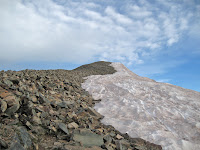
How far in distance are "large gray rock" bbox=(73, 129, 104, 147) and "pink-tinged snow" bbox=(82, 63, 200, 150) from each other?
1.99 m

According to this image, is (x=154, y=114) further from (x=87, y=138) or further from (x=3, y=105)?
(x=3, y=105)

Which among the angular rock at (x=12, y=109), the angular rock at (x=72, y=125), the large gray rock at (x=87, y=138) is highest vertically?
the angular rock at (x=12, y=109)

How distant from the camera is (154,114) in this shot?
25.9ft

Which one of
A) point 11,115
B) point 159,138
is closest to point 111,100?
point 159,138

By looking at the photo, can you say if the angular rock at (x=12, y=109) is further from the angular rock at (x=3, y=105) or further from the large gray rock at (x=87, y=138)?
the large gray rock at (x=87, y=138)

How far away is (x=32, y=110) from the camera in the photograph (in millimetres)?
4574

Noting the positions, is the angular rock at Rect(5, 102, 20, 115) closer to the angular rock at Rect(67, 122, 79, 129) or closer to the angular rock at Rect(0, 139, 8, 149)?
the angular rock at Rect(0, 139, 8, 149)

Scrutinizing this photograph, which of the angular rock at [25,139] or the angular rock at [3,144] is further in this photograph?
the angular rock at [25,139]

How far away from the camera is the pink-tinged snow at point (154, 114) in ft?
19.2

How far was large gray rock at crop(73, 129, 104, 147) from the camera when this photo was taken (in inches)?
163

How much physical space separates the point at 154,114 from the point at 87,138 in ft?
16.5

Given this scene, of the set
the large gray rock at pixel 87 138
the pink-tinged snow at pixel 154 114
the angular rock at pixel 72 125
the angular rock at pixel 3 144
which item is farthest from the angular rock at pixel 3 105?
the pink-tinged snow at pixel 154 114

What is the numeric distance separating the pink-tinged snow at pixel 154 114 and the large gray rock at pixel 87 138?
1.99m

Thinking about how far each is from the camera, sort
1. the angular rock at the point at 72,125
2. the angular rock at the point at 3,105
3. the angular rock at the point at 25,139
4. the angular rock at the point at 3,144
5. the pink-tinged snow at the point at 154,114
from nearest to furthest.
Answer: the angular rock at the point at 3,144
the angular rock at the point at 25,139
the angular rock at the point at 3,105
the angular rock at the point at 72,125
the pink-tinged snow at the point at 154,114
